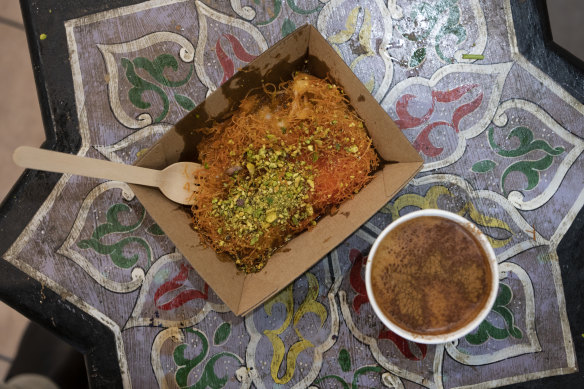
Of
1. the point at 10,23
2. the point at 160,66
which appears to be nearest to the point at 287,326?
the point at 160,66

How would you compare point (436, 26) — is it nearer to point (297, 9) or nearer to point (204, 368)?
point (297, 9)

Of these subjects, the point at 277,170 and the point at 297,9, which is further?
the point at 297,9

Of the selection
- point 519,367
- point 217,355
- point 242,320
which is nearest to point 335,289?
point 242,320

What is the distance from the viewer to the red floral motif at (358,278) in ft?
3.54

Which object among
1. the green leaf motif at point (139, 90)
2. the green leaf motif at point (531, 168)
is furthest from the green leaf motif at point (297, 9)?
the green leaf motif at point (531, 168)

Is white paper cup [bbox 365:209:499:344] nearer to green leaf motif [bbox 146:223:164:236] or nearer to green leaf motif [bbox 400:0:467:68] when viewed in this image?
green leaf motif [bbox 400:0:467:68]

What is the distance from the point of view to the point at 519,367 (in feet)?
3.54

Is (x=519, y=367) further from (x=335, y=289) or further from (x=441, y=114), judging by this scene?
(x=441, y=114)

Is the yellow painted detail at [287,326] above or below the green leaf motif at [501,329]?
above

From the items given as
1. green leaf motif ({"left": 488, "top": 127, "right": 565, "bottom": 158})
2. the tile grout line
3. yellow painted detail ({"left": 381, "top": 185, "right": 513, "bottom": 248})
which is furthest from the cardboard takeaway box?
the tile grout line

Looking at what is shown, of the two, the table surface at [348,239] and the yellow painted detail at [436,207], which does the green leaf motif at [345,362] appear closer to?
the table surface at [348,239]

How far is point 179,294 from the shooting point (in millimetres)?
1084

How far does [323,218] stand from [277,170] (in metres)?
0.17

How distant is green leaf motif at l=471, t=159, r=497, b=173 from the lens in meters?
1.09
